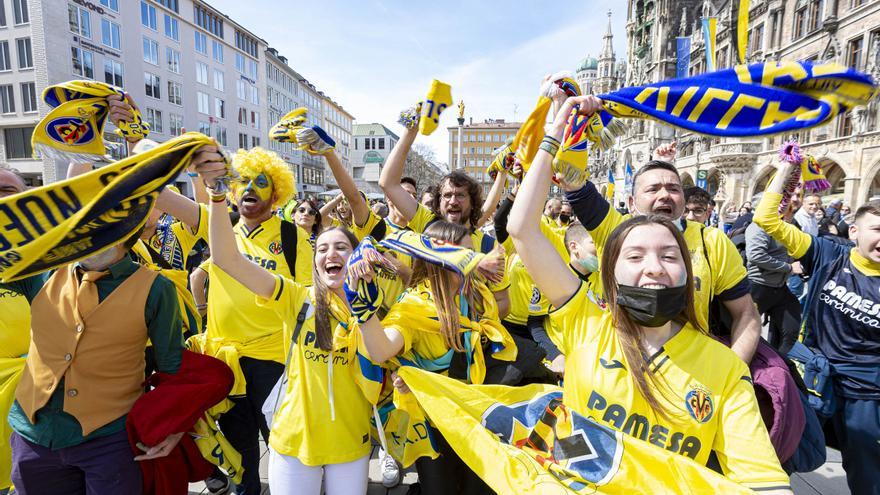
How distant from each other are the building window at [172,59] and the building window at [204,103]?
8.79ft

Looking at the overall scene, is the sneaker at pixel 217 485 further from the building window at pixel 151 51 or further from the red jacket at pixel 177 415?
the building window at pixel 151 51

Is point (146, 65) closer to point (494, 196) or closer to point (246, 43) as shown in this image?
point (246, 43)

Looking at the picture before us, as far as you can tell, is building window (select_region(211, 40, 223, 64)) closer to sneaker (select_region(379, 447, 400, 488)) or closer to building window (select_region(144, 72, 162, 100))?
building window (select_region(144, 72, 162, 100))

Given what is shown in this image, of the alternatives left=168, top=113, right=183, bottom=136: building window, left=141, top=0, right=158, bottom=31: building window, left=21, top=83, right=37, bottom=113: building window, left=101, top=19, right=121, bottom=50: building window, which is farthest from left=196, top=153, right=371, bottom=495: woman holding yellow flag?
left=141, top=0, right=158, bottom=31: building window

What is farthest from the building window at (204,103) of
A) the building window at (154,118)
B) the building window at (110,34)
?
the building window at (110,34)

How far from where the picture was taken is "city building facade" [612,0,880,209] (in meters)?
20.5

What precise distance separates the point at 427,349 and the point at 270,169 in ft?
7.39

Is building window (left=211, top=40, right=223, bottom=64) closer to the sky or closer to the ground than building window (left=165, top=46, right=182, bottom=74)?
closer to the sky

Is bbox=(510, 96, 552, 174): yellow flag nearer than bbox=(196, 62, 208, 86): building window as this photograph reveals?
Yes

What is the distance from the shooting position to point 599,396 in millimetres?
1710

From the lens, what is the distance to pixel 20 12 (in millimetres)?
24984

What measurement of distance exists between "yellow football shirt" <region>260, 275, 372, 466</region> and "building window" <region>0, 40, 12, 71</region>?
36.6 metres

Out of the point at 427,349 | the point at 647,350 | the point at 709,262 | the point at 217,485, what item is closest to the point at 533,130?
the point at 647,350

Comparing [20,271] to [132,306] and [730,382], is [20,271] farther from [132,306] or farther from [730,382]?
[730,382]
